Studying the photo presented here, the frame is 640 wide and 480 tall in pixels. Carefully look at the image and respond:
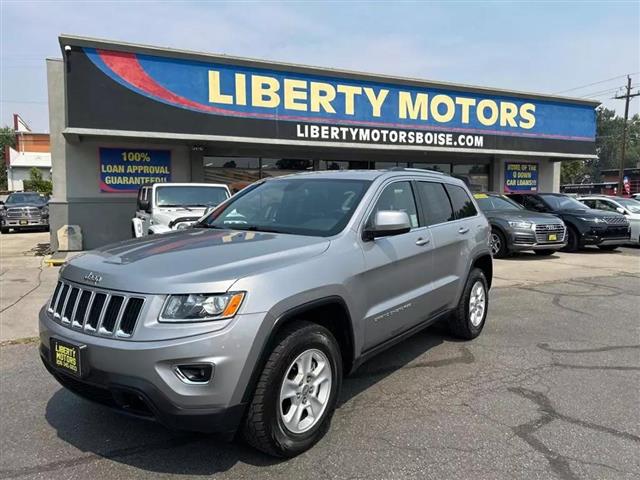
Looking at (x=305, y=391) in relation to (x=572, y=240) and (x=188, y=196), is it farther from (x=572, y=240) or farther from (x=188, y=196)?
(x=572, y=240)

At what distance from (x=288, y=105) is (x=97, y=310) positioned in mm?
12208

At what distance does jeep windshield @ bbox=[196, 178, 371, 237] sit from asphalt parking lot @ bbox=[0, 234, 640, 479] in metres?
1.42

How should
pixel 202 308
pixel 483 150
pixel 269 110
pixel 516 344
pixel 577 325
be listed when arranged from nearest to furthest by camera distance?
pixel 202 308
pixel 516 344
pixel 577 325
pixel 269 110
pixel 483 150

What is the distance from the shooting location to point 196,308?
106 inches

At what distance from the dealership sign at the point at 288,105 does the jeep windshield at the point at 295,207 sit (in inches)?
365

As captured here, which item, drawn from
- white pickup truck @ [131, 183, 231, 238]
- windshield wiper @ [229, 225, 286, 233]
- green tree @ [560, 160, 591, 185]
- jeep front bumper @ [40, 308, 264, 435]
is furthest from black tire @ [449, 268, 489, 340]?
green tree @ [560, 160, 591, 185]

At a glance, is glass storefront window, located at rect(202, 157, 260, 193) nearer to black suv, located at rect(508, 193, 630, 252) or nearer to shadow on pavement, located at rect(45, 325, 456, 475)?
black suv, located at rect(508, 193, 630, 252)

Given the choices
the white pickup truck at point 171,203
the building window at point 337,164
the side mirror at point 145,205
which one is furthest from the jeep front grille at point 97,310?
the building window at point 337,164

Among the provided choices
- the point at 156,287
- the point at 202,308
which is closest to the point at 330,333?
the point at 202,308

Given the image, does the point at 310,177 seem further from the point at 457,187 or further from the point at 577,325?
the point at 577,325

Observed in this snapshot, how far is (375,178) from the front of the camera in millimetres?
4223

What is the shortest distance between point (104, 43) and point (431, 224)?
10723mm

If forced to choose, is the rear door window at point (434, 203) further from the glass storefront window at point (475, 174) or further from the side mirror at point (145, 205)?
the glass storefront window at point (475, 174)

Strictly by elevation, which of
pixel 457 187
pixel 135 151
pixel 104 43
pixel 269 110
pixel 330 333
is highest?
pixel 104 43
